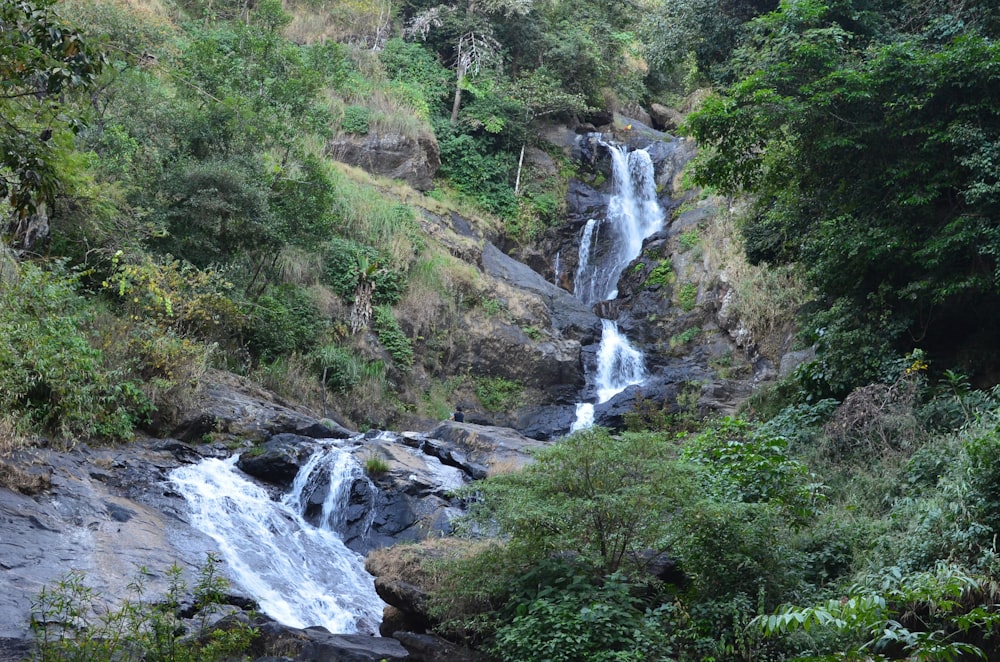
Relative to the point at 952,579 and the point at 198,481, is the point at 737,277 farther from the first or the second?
the point at 952,579

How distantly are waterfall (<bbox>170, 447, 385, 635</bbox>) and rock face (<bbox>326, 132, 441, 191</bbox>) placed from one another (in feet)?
48.6

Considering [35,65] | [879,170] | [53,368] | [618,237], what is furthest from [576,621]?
[618,237]

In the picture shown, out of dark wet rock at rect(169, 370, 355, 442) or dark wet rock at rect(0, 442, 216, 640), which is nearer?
dark wet rock at rect(0, 442, 216, 640)

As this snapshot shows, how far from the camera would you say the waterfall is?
10.8 m

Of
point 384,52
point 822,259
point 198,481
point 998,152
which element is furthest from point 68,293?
point 384,52

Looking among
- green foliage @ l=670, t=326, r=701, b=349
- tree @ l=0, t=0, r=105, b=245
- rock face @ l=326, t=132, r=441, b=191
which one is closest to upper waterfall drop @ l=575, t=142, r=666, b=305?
green foliage @ l=670, t=326, r=701, b=349

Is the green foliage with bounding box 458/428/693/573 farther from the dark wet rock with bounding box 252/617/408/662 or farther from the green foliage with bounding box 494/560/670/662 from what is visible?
the dark wet rock with bounding box 252/617/408/662

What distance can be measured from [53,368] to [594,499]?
7.68m

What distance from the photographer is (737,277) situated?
23469 mm

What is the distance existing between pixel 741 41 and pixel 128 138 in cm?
1401

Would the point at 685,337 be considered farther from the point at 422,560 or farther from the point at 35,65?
the point at 35,65

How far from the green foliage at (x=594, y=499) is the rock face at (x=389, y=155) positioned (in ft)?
65.5

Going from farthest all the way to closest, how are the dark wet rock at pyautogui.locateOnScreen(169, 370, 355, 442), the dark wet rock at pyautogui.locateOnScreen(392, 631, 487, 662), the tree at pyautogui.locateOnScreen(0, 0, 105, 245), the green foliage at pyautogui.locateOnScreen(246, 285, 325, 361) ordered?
the green foliage at pyautogui.locateOnScreen(246, 285, 325, 361)
the dark wet rock at pyautogui.locateOnScreen(169, 370, 355, 442)
the dark wet rock at pyautogui.locateOnScreen(392, 631, 487, 662)
the tree at pyautogui.locateOnScreen(0, 0, 105, 245)

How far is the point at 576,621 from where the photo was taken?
773 cm
